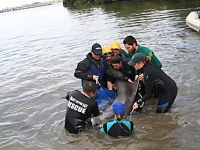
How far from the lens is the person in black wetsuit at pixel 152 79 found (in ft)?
17.8

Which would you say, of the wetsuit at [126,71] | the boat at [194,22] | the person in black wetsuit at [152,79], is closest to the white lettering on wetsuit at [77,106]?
the person in black wetsuit at [152,79]

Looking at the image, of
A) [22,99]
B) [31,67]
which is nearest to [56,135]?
[22,99]

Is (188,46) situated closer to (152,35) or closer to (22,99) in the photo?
(152,35)

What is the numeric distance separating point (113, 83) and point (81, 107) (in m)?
1.81

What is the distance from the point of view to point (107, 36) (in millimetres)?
18078

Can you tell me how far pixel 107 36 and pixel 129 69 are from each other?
38.3 ft

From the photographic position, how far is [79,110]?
212 inches

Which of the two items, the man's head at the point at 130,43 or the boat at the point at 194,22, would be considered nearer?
the man's head at the point at 130,43

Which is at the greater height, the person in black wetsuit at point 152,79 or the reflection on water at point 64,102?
the person in black wetsuit at point 152,79

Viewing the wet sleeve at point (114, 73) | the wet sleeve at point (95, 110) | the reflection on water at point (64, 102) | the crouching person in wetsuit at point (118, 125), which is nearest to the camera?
the crouching person in wetsuit at point (118, 125)

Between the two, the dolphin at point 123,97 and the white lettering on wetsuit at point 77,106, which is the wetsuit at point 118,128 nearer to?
the dolphin at point 123,97

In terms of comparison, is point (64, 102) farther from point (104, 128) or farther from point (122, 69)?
point (104, 128)

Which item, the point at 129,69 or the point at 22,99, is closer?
the point at 129,69

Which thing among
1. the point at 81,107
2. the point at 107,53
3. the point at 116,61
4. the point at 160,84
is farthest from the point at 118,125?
the point at 107,53
